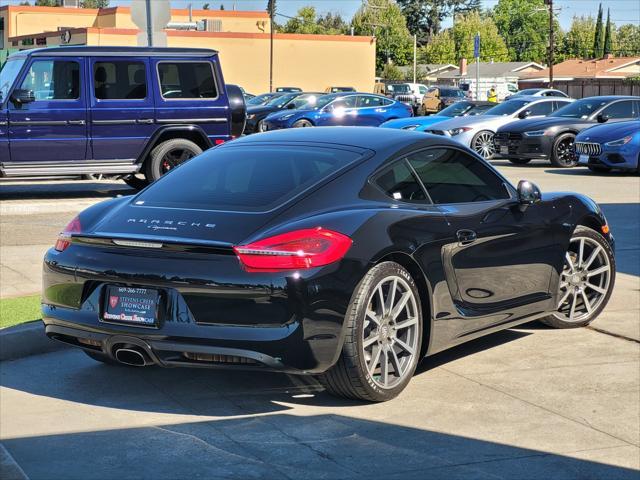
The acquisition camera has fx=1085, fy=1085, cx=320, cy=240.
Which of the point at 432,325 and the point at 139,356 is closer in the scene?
the point at 139,356

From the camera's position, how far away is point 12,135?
50.1 ft

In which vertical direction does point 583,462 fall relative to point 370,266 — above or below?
below

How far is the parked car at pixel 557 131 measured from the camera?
22.9m

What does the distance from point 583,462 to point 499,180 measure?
100 inches

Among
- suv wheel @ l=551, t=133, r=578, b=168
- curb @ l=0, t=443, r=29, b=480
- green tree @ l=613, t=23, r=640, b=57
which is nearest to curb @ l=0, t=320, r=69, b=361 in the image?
curb @ l=0, t=443, r=29, b=480

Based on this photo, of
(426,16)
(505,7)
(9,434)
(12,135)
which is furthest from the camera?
(505,7)

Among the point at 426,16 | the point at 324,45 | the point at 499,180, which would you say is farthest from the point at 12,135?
the point at 426,16

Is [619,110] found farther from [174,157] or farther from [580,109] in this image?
[174,157]

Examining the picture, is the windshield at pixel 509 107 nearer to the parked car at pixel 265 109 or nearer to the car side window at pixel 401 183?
the parked car at pixel 265 109

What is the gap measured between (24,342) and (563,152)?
1759cm

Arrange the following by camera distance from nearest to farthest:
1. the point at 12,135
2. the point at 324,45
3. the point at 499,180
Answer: the point at 499,180
the point at 12,135
the point at 324,45

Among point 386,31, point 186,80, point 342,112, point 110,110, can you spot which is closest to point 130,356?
point 110,110

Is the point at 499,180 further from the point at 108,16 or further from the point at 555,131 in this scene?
the point at 108,16

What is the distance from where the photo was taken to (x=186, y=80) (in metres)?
16.5
